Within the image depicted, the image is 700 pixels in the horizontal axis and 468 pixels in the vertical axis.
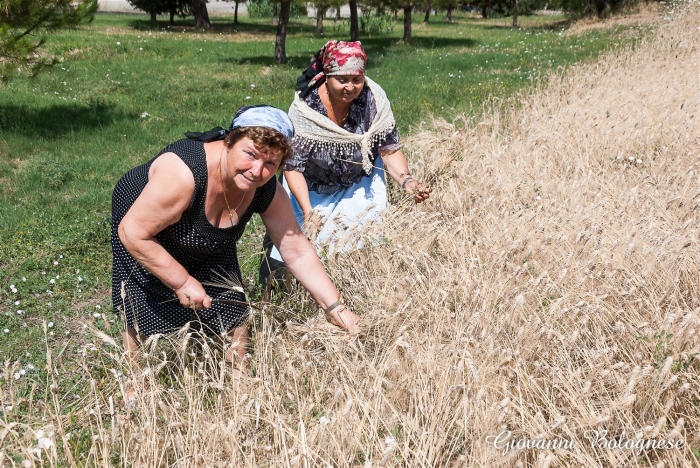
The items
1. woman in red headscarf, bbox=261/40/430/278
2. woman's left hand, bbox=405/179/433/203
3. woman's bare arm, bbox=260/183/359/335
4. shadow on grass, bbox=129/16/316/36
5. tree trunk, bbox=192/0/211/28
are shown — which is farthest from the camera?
tree trunk, bbox=192/0/211/28

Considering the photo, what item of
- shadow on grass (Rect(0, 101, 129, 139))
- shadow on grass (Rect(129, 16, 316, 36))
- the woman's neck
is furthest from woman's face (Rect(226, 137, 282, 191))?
shadow on grass (Rect(129, 16, 316, 36))

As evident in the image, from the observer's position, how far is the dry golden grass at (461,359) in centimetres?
232

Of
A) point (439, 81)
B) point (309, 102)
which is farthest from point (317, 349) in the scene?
point (439, 81)

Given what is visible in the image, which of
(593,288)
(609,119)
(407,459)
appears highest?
(609,119)

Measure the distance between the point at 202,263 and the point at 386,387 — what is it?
110 centimetres

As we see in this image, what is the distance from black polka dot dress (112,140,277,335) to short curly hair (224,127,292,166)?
19 centimetres

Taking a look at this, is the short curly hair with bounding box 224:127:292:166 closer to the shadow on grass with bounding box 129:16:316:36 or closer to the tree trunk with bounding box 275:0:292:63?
the tree trunk with bounding box 275:0:292:63

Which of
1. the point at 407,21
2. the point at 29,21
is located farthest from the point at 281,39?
the point at 29,21

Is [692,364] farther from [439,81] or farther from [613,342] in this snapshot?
[439,81]

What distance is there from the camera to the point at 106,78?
12602mm

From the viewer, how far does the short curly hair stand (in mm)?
2635

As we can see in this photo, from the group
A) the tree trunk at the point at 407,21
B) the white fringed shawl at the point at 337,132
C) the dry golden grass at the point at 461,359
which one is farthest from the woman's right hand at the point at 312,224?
the tree trunk at the point at 407,21

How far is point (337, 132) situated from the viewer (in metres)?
4.07

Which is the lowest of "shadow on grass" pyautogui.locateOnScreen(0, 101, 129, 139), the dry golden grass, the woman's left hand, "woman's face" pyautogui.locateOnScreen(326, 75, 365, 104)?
the dry golden grass
